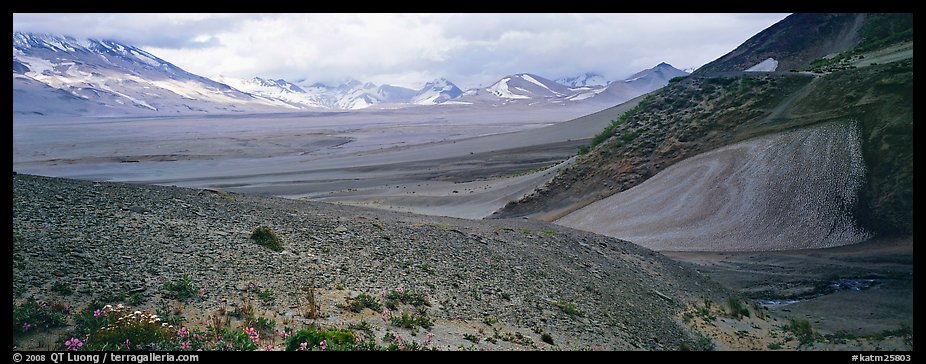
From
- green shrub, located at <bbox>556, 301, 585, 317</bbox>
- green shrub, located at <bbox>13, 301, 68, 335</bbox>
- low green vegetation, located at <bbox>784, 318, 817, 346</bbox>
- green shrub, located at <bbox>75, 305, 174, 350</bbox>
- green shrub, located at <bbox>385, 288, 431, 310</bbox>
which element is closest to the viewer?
green shrub, located at <bbox>75, 305, 174, 350</bbox>

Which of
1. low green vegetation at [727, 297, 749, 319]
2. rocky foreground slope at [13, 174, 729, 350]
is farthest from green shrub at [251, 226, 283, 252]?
low green vegetation at [727, 297, 749, 319]

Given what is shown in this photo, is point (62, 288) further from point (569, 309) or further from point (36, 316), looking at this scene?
point (569, 309)

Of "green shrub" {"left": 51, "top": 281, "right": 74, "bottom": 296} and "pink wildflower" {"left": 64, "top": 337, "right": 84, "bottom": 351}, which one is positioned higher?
"green shrub" {"left": 51, "top": 281, "right": 74, "bottom": 296}

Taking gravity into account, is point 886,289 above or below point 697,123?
below

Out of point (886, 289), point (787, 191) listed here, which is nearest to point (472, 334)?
point (886, 289)

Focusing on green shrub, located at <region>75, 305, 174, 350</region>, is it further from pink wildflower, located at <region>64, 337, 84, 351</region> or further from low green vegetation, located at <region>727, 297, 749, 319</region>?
low green vegetation, located at <region>727, 297, 749, 319</region>

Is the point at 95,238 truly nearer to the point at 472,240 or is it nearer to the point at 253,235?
the point at 253,235
